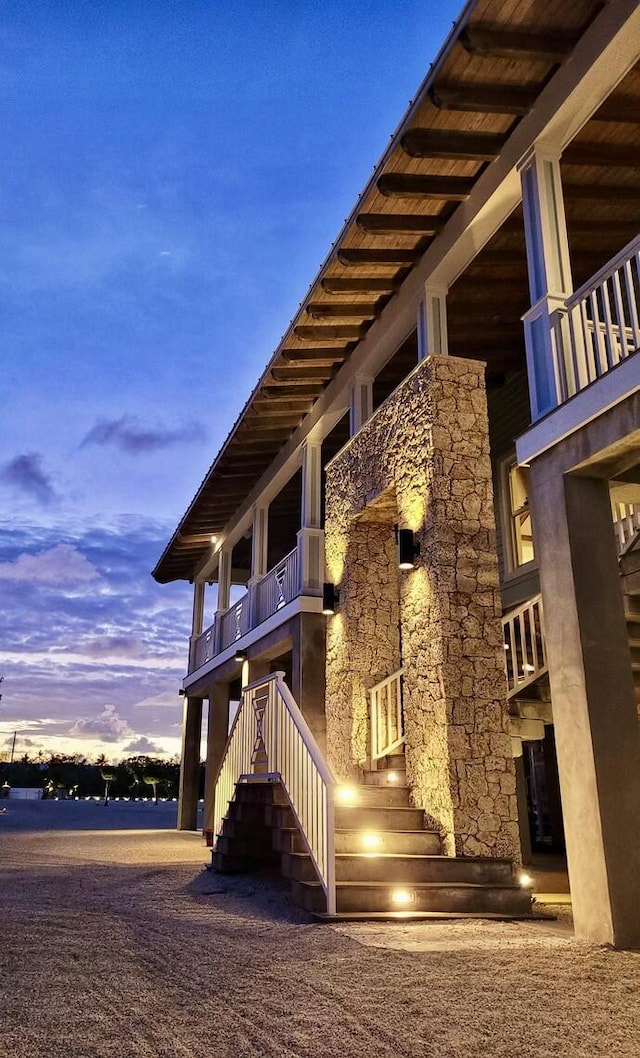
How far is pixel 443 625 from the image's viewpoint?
23.8 feet

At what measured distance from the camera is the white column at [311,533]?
1168cm

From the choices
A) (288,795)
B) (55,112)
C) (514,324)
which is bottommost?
(288,795)

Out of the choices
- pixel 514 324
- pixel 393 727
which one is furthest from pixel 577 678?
pixel 514 324

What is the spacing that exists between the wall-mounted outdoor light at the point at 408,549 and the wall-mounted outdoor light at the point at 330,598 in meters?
2.45

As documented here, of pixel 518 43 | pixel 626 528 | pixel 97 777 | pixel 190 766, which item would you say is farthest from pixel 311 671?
pixel 97 777

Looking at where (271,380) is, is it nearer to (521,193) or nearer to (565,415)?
(521,193)

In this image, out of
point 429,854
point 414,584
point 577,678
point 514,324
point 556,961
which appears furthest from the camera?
point 514,324

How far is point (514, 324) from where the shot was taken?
10.5 meters

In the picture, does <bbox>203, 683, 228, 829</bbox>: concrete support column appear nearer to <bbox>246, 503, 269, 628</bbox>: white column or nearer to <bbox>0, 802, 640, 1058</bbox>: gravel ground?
<bbox>246, 503, 269, 628</bbox>: white column

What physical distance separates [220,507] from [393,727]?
8.07 metres

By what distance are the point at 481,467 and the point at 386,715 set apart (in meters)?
3.16

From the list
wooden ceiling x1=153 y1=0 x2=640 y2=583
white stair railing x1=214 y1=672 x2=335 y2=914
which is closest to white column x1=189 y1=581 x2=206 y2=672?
wooden ceiling x1=153 y1=0 x2=640 y2=583

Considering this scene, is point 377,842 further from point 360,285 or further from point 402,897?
point 360,285

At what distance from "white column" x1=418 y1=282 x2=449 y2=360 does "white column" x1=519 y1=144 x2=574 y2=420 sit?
1.87m
